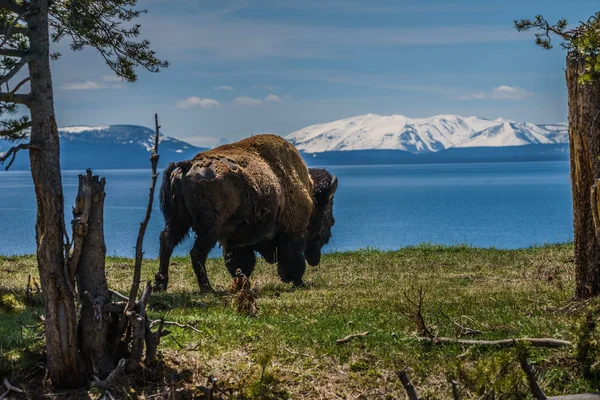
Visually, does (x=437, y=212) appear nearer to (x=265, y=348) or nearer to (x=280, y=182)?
(x=280, y=182)

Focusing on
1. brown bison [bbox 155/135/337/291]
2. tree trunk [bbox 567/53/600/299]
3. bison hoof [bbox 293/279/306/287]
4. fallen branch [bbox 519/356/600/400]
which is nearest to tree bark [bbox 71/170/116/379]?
fallen branch [bbox 519/356/600/400]

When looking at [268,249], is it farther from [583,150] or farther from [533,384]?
[533,384]

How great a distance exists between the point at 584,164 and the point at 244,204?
659 cm

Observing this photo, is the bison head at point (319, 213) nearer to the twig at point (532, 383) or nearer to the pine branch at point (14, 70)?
the pine branch at point (14, 70)

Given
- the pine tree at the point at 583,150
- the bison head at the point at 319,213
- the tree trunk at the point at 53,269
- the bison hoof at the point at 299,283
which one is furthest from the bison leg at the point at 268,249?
the tree trunk at the point at 53,269

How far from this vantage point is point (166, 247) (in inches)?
545

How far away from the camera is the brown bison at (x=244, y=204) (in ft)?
45.0

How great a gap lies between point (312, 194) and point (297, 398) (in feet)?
33.9

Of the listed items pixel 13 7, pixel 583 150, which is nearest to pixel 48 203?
pixel 13 7

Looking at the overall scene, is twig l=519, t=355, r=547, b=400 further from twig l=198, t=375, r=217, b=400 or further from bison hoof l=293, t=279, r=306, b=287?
bison hoof l=293, t=279, r=306, b=287

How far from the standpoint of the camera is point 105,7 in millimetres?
14086

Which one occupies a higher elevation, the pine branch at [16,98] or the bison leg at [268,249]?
the pine branch at [16,98]

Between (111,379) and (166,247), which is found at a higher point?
(166,247)

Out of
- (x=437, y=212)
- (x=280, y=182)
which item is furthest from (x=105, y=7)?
(x=437, y=212)
